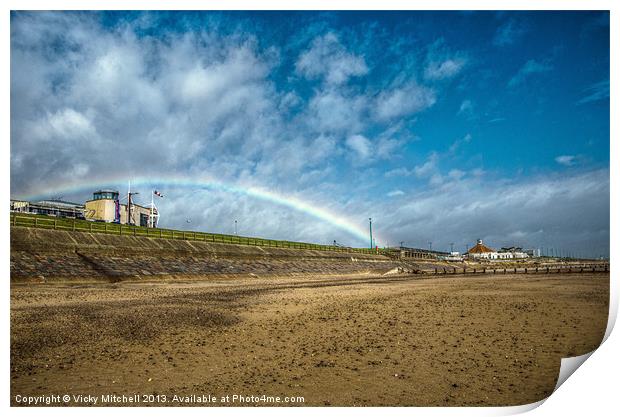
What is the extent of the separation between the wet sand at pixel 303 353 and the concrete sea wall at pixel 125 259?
13512mm

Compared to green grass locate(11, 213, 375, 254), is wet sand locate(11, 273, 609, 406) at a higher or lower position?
lower

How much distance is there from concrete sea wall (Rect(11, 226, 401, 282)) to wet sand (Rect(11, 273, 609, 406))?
13512 millimetres

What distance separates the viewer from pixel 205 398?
560 cm

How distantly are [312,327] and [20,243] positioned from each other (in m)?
24.2

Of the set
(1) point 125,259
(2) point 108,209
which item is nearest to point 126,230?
(1) point 125,259

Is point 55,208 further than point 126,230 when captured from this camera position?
Yes

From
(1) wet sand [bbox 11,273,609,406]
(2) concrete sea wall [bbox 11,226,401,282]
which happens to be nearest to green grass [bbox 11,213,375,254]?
(2) concrete sea wall [bbox 11,226,401,282]

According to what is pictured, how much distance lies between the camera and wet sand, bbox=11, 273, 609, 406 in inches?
235

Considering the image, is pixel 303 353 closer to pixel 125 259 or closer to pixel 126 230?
pixel 125 259

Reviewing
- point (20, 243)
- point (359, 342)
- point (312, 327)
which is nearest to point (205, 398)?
point (359, 342)

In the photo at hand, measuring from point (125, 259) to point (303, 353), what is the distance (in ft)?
94.4

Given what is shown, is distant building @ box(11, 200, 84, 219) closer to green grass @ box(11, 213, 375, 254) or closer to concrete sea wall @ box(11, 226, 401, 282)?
green grass @ box(11, 213, 375, 254)

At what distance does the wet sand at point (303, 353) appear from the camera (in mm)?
5965

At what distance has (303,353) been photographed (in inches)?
318
